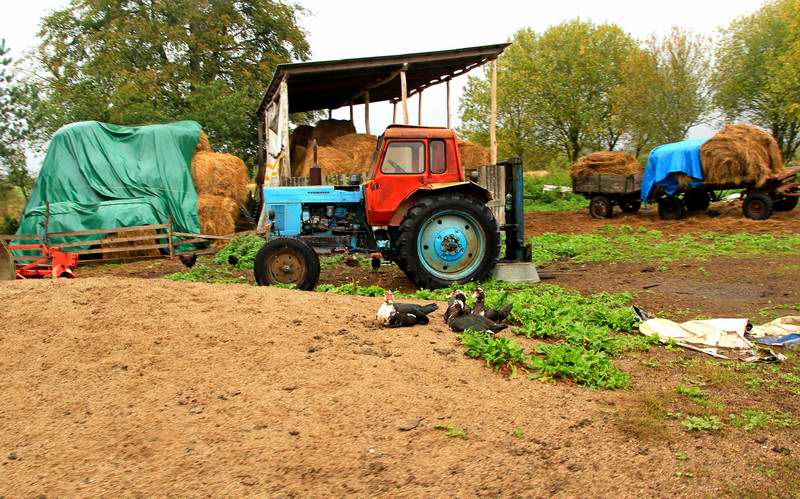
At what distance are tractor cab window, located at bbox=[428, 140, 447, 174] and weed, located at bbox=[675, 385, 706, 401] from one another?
195 inches

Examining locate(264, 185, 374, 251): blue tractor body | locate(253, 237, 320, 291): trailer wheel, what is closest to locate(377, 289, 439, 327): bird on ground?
locate(253, 237, 320, 291): trailer wheel

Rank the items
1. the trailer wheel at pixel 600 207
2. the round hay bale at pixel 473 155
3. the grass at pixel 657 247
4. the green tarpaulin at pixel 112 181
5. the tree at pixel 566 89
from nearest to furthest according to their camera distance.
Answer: the grass at pixel 657 247 < the green tarpaulin at pixel 112 181 < the round hay bale at pixel 473 155 < the trailer wheel at pixel 600 207 < the tree at pixel 566 89

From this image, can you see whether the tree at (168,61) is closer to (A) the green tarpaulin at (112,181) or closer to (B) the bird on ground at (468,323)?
(A) the green tarpaulin at (112,181)

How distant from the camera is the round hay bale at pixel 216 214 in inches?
618

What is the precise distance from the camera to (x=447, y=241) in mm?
8352

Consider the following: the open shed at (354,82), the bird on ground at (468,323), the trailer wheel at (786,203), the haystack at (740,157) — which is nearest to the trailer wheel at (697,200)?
the haystack at (740,157)

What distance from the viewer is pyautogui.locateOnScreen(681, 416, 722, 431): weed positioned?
3.56m

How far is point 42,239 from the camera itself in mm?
12922

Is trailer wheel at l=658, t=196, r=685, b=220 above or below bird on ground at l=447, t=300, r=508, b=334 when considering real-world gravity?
above

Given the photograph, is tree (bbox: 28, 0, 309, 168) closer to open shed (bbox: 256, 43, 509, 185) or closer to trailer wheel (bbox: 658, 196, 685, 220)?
open shed (bbox: 256, 43, 509, 185)

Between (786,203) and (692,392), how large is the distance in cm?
1614

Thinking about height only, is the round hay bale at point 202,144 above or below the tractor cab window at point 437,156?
above

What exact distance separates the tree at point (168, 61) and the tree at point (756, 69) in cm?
2038

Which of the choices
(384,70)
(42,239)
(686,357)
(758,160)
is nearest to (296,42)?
(384,70)
